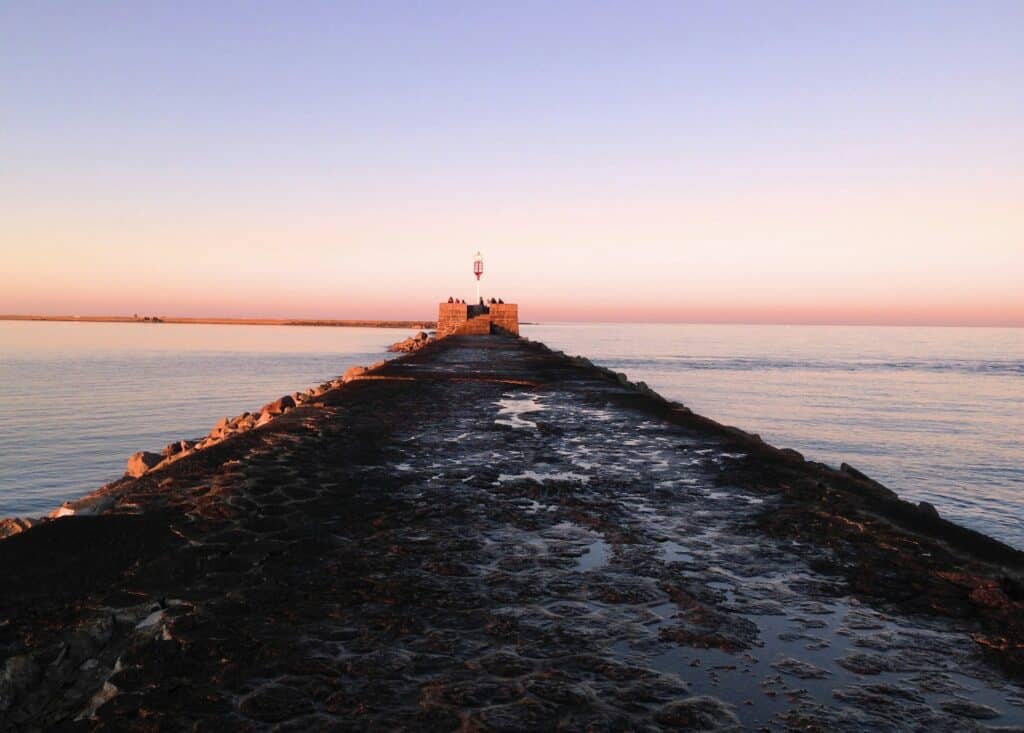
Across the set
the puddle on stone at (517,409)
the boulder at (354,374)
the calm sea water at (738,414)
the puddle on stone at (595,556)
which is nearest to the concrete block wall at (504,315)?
the calm sea water at (738,414)

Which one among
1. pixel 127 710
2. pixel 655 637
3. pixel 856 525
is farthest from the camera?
pixel 856 525

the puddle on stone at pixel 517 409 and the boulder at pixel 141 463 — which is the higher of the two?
the puddle on stone at pixel 517 409

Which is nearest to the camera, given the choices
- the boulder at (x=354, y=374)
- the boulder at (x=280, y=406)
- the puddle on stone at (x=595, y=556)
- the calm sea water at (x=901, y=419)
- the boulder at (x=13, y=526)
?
the puddle on stone at (x=595, y=556)

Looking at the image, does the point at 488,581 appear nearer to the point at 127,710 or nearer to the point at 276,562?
the point at 276,562

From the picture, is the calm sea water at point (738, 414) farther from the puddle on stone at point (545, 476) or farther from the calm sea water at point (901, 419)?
the puddle on stone at point (545, 476)

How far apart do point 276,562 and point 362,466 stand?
327cm

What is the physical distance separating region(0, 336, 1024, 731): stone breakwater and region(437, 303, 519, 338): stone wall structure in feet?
170

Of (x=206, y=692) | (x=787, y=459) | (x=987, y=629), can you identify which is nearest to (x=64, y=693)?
(x=206, y=692)

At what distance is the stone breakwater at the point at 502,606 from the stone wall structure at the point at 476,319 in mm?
51948

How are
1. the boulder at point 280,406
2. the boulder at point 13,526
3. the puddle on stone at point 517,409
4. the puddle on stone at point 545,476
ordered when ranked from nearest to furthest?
the boulder at point 13,526
the puddle on stone at point 545,476
the puddle on stone at point 517,409
the boulder at point 280,406

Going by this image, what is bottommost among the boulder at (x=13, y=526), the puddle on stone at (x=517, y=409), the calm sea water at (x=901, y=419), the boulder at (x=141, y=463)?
the calm sea water at (x=901, y=419)

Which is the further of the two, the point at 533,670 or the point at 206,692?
the point at 533,670

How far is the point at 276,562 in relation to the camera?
14.8 feet

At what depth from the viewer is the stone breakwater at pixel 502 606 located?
282 cm
